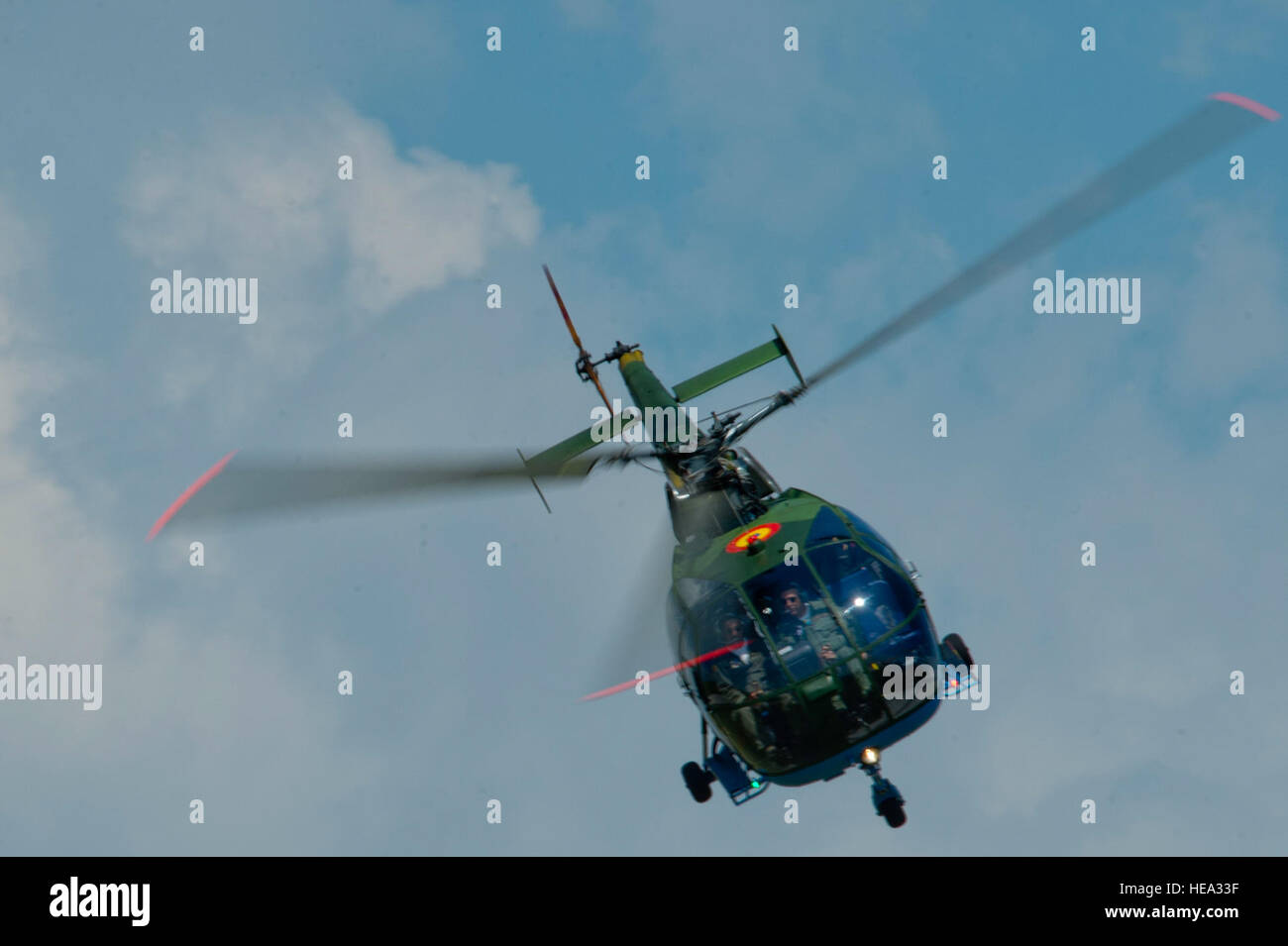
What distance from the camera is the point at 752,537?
20281 mm

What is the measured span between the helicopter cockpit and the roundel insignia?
0.74 metres

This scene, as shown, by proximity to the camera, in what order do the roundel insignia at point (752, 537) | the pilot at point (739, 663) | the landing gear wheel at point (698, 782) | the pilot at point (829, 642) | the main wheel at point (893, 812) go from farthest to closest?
the landing gear wheel at point (698, 782)
the roundel insignia at point (752, 537)
the main wheel at point (893, 812)
the pilot at point (739, 663)
the pilot at point (829, 642)

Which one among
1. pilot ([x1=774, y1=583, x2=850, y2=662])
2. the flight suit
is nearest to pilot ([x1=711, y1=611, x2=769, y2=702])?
the flight suit

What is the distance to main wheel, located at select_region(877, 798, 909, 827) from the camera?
1906 cm

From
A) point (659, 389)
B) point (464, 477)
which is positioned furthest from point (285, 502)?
point (659, 389)

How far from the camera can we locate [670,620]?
21.2 meters

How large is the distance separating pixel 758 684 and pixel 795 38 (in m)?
15.6

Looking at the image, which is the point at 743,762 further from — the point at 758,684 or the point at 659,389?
the point at 659,389

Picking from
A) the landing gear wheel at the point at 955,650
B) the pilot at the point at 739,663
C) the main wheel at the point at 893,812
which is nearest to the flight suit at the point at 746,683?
the pilot at the point at 739,663

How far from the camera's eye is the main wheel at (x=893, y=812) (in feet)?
62.5

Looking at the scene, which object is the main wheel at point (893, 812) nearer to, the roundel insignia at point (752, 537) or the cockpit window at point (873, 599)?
the cockpit window at point (873, 599)

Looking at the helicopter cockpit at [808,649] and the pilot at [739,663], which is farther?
the pilot at [739,663]

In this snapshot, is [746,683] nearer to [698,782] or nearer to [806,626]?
[806,626]

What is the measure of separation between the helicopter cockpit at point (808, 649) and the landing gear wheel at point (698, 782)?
2305mm
